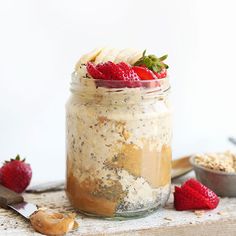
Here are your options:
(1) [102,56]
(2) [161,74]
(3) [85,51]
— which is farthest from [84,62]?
(3) [85,51]

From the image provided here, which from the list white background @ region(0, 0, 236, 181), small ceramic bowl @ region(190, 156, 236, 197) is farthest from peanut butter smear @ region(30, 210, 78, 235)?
white background @ region(0, 0, 236, 181)

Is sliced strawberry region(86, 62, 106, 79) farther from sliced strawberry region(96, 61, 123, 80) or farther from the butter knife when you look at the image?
the butter knife

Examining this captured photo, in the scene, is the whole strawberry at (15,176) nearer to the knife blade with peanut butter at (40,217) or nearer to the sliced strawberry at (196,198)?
the knife blade with peanut butter at (40,217)

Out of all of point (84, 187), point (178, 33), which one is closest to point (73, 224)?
point (84, 187)

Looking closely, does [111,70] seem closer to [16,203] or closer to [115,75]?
[115,75]

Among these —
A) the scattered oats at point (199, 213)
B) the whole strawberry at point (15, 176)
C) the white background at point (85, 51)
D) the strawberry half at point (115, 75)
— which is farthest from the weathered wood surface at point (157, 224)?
the white background at point (85, 51)

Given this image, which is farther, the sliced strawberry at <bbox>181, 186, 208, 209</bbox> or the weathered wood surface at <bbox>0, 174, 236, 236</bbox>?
the sliced strawberry at <bbox>181, 186, 208, 209</bbox>

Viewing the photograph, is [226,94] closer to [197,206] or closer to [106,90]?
[197,206]
